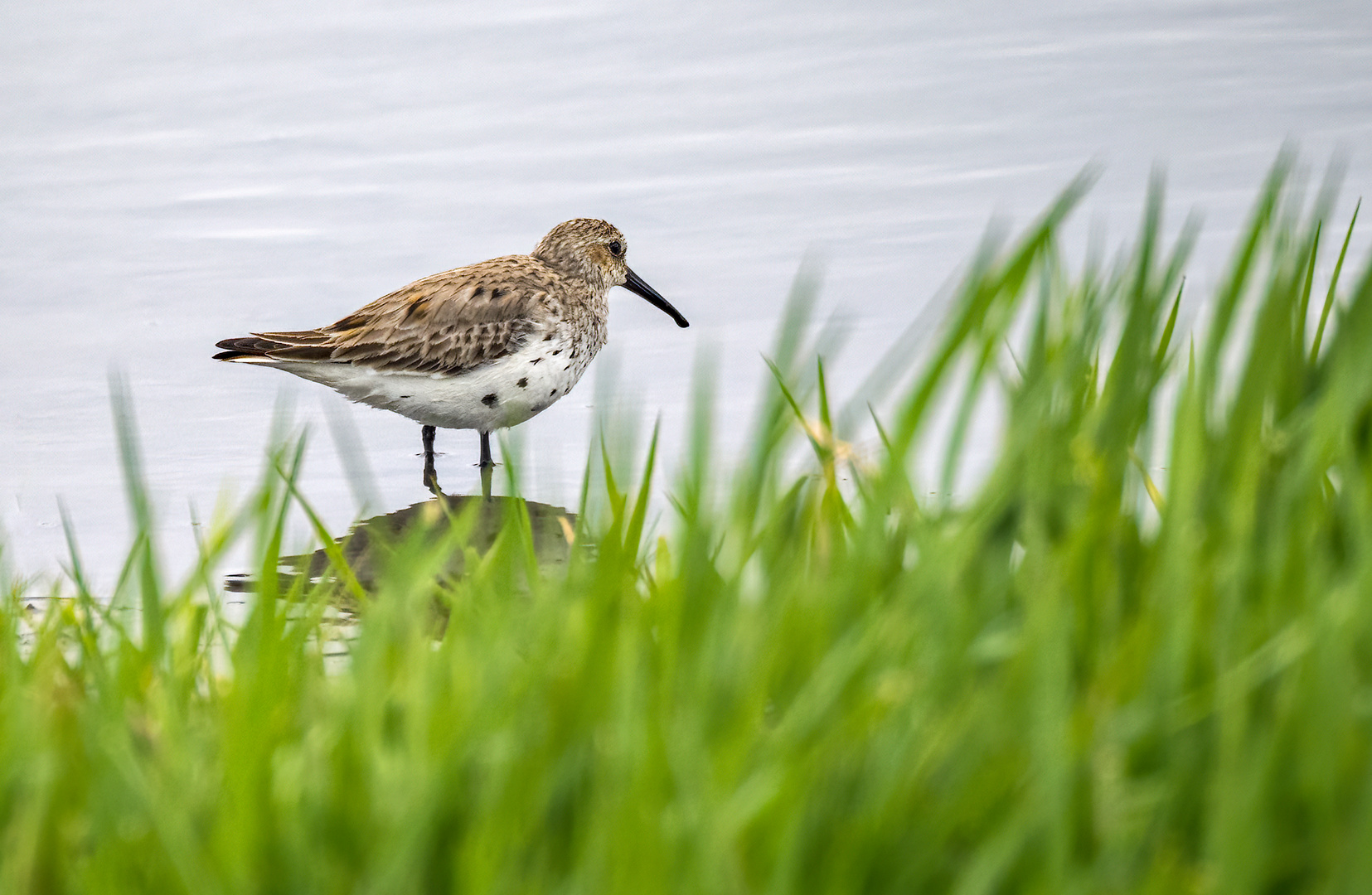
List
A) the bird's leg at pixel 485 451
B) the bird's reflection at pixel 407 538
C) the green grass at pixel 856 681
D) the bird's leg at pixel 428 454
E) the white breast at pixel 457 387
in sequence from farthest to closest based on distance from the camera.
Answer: the bird's leg at pixel 485 451 < the white breast at pixel 457 387 < the bird's leg at pixel 428 454 < the bird's reflection at pixel 407 538 < the green grass at pixel 856 681

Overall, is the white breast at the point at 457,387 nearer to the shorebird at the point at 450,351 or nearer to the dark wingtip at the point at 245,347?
the shorebird at the point at 450,351

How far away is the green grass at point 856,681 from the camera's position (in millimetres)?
1962

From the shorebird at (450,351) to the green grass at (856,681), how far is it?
4182 millimetres

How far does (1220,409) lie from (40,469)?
203 inches

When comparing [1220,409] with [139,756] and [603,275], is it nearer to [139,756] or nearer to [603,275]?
[139,756]

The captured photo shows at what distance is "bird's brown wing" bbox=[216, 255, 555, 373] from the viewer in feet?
23.7

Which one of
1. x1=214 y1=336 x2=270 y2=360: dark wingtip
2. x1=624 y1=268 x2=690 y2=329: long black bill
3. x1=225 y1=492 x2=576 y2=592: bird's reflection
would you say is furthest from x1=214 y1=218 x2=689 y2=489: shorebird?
x1=624 y1=268 x2=690 y2=329: long black bill

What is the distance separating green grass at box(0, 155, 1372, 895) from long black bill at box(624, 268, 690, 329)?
5.92m

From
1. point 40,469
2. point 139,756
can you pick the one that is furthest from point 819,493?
point 40,469

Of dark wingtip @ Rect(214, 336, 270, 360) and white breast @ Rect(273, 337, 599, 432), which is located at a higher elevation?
dark wingtip @ Rect(214, 336, 270, 360)

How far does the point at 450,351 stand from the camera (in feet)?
23.8

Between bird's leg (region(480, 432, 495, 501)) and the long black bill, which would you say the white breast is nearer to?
bird's leg (region(480, 432, 495, 501))

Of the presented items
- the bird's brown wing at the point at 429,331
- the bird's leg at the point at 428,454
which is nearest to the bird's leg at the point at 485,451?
the bird's leg at the point at 428,454

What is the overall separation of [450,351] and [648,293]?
79.8 inches
